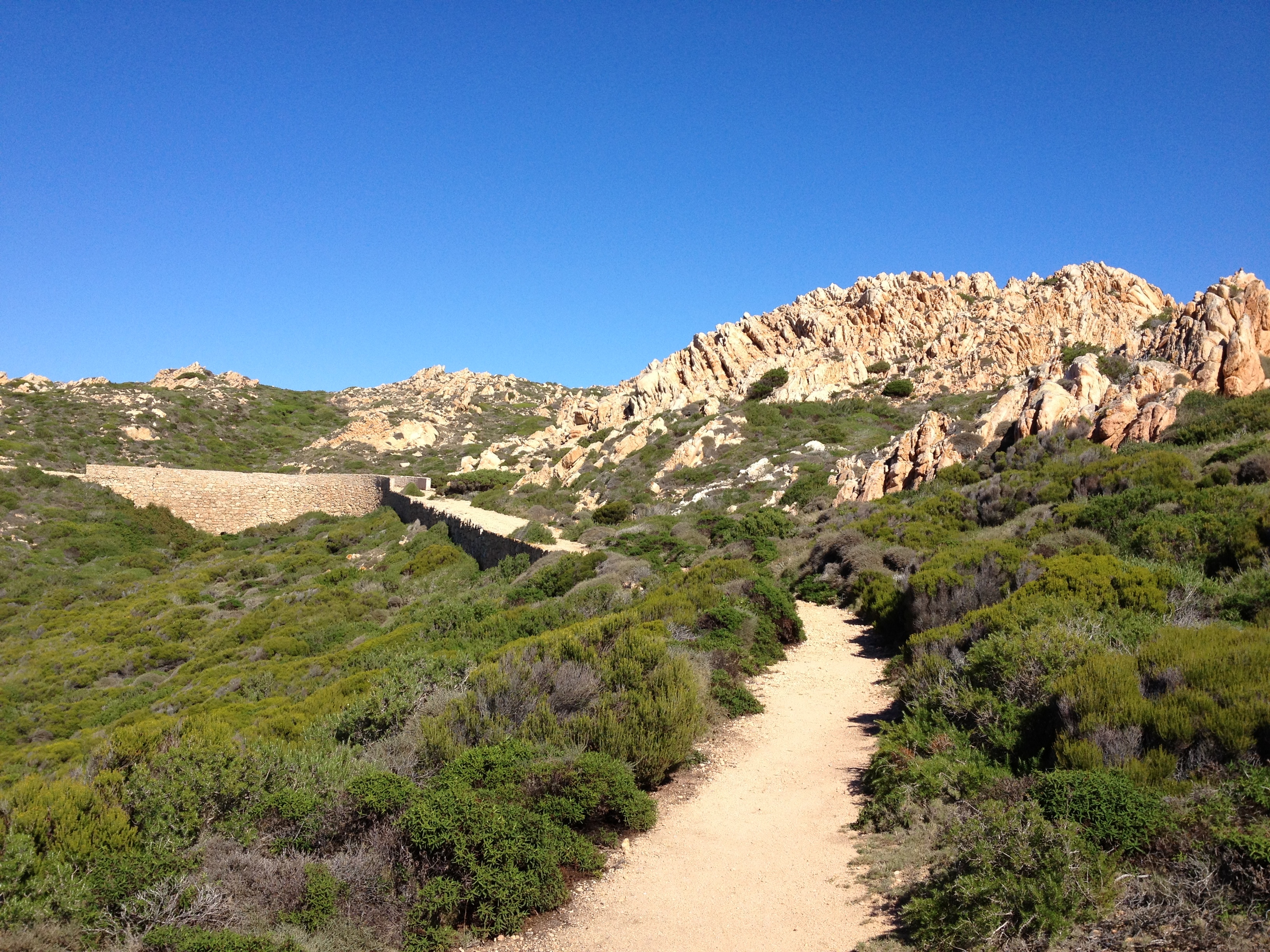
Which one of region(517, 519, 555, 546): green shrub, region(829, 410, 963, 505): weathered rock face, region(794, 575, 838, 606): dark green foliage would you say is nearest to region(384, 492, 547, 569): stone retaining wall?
region(517, 519, 555, 546): green shrub

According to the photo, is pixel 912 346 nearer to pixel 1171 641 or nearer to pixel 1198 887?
pixel 1171 641

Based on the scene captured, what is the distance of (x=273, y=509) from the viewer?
4150cm

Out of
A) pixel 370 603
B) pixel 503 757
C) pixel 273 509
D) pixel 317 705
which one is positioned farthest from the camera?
pixel 273 509

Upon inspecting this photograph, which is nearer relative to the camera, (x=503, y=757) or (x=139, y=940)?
(x=139, y=940)

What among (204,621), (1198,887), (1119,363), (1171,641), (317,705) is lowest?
(204,621)

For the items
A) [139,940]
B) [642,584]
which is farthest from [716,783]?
[642,584]

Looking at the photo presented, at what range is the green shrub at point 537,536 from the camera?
20.5m

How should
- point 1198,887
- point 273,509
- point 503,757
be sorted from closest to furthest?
point 1198,887
point 503,757
point 273,509

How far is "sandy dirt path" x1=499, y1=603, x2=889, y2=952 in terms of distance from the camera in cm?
455

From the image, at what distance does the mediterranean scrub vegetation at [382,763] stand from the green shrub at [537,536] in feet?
9.73

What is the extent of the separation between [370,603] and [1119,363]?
2503 centimetres

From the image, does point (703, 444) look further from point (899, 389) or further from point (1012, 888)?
point (1012, 888)

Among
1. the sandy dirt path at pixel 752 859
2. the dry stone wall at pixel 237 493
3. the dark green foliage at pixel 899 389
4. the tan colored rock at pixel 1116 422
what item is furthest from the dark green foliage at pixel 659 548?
the dry stone wall at pixel 237 493

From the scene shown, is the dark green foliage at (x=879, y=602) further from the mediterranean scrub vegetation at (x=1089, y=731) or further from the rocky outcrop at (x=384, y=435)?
the rocky outcrop at (x=384, y=435)
